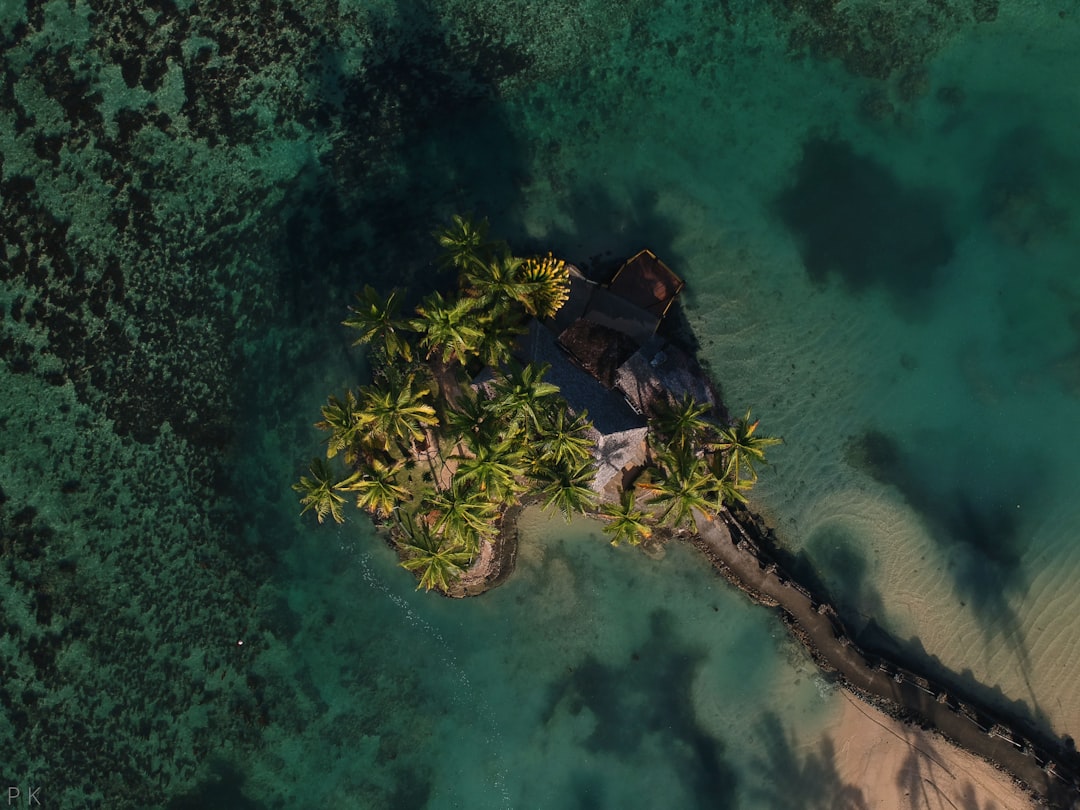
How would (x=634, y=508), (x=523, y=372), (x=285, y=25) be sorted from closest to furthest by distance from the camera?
(x=523, y=372)
(x=634, y=508)
(x=285, y=25)

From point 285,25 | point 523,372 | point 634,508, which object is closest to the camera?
point 523,372

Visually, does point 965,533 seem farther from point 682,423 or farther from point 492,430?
point 492,430

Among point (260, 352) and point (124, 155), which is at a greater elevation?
point (124, 155)

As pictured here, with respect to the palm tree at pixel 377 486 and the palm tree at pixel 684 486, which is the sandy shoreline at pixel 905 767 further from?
the palm tree at pixel 377 486

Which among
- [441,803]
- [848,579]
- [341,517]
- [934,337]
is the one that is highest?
[934,337]

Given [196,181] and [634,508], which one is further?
[196,181]

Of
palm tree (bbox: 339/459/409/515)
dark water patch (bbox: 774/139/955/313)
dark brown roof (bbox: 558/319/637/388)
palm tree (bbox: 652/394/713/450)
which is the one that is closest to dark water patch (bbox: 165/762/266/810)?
palm tree (bbox: 339/459/409/515)

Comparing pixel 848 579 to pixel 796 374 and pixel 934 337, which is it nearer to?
pixel 796 374

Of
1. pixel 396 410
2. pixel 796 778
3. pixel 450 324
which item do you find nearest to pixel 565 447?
pixel 450 324

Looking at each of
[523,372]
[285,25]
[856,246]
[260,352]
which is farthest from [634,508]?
[285,25]
